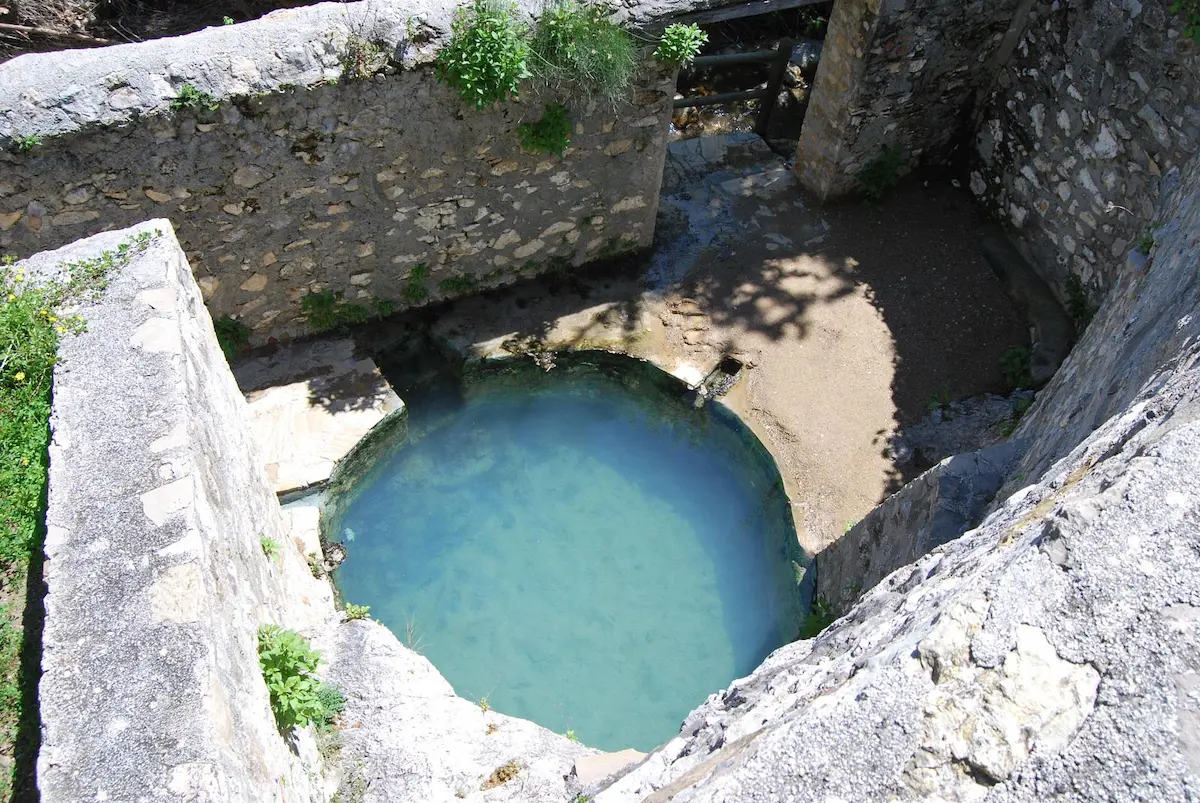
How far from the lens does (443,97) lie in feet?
16.9

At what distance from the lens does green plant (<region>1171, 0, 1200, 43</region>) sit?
17.0ft

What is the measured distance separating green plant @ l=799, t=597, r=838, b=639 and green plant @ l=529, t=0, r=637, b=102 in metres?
3.22

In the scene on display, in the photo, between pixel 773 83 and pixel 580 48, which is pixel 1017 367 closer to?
pixel 773 83

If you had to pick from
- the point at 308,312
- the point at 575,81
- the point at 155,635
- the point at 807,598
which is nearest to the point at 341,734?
the point at 155,635

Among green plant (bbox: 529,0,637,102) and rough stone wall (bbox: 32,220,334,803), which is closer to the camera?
rough stone wall (bbox: 32,220,334,803)

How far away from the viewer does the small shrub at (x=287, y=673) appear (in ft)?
10.7

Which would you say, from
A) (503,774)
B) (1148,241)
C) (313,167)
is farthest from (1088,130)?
(503,774)

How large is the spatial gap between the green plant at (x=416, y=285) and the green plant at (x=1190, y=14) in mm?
4802

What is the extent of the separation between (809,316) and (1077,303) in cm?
185

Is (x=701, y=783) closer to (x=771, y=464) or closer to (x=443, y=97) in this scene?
(x=771, y=464)

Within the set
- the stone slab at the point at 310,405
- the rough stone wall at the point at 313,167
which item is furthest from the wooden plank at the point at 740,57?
the stone slab at the point at 310,405

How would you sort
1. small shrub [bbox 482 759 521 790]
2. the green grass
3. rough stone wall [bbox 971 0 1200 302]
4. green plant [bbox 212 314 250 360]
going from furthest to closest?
green plant [bbox 212 314 250 360] → rough stone wall [bbox 971 0 1200 302] → small shrub [bbox 482 759 521 790] → the green grass

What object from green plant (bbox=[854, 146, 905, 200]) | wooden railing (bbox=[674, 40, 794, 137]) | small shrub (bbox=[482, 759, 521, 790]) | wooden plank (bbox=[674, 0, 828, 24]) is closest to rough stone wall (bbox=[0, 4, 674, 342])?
wooden plank (bbox=[674, 0, 828, 24])

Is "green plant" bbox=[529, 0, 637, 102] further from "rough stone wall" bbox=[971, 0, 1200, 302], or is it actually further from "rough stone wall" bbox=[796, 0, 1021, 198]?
"rough stone wall" bbox=[971, 0, 1200, 302]
